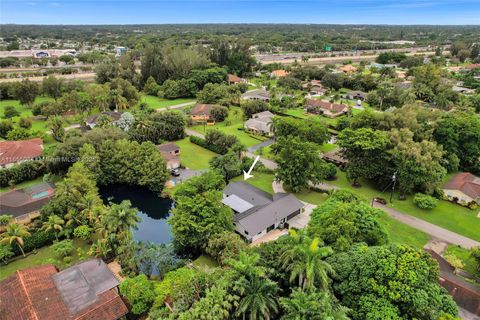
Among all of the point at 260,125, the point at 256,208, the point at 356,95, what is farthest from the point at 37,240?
the point at 356,95

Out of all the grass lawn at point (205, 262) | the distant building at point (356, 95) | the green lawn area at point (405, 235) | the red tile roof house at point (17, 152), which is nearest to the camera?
the grass lawn at point (205, 262)

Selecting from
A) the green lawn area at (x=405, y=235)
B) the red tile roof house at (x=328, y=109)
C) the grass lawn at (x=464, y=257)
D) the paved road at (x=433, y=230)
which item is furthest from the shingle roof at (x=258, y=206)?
the red tile roof house at (x=328, y=109)

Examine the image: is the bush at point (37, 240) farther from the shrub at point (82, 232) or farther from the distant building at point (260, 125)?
the distant building at point (260, 125)

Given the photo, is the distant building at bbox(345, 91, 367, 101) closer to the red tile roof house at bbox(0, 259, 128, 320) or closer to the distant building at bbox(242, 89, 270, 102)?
the distant building at bbox(242, 89, 270, 102)

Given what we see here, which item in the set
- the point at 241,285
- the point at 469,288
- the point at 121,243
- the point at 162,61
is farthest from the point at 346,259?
the point at 162,61

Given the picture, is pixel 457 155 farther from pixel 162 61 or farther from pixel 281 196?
Result: pixel 162 61

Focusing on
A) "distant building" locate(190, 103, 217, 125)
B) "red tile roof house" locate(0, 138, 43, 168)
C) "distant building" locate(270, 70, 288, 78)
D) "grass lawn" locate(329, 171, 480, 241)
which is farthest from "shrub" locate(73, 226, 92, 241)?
"distant building" locate(270, 70, 288, 78)

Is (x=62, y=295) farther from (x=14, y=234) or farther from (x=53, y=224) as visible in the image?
(x=53, y=224)
